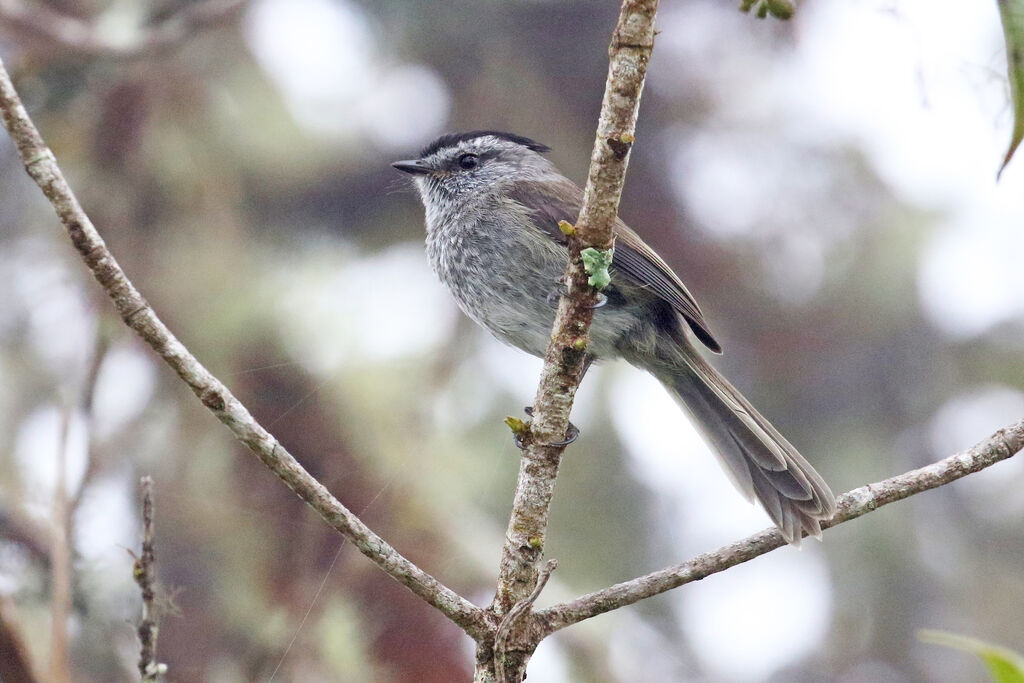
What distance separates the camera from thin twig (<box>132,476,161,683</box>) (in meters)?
1.88

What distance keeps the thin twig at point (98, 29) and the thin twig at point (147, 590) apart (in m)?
2.93

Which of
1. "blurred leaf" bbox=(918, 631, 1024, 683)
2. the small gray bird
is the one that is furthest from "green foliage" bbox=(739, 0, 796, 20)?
the small gray bird

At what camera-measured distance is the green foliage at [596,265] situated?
208 cm

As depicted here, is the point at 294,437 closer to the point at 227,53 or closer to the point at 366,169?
the point at 366,169

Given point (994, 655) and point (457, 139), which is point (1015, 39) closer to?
point (994, 655)

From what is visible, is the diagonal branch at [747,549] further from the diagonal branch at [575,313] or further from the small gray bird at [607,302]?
the small gray bird at [607,302]

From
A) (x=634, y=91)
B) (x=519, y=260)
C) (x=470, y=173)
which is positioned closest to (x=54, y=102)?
(x=470, y=173)

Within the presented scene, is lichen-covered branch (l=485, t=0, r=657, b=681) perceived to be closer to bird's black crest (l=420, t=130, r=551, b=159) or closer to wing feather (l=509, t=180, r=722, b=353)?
wing feather (l=509, t=180, r=722, b=353)

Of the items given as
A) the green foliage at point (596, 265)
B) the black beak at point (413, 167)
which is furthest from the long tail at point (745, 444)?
the black beak at point (413, 167)

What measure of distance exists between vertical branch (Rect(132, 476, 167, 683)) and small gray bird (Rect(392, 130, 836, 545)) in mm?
1546

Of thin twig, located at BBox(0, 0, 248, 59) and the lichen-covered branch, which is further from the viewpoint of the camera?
thin twig, located at BBox(0, 0, 248, 59)

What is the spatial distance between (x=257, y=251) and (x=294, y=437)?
3.86ft

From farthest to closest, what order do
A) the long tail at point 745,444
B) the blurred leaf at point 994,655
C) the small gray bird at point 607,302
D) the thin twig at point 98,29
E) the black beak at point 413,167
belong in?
the thin twig at point 98,29 < the black beak at point 413,167 < the small gray bird at point 607,302 < the long tail at point 745,444 < the blurred leaf at point 994,655

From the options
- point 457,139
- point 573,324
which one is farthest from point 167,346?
point 457,139
